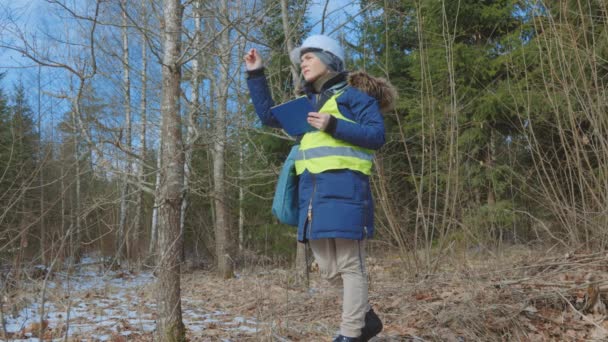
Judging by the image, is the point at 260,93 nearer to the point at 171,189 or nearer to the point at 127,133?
the point at 171,189

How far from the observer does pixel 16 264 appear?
10.4 ft

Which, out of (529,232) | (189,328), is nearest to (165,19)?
(189,328)

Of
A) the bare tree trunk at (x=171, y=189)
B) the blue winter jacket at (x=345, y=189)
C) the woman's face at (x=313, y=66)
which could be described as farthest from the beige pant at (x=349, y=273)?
the bare tree trunk at (x=171, y=189)

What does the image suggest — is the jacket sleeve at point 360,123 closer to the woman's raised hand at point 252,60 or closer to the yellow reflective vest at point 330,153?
the yellow reflective vest at point 330,153

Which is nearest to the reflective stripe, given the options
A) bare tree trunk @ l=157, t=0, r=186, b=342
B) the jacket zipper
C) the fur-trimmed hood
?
the jacket zipper

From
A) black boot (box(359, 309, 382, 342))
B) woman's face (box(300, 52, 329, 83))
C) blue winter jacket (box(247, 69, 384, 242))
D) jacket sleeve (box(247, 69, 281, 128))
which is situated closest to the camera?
blue winter jacket (box(247, 69, 384, 242))

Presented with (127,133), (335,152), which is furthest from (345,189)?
(127,133)

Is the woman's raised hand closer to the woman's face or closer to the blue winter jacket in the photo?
the woman's face

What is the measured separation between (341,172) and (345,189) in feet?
0.29

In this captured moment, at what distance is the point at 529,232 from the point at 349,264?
689cm

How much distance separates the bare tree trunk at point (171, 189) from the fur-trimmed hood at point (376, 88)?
1163 millimetres

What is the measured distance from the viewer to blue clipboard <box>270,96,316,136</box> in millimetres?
2346

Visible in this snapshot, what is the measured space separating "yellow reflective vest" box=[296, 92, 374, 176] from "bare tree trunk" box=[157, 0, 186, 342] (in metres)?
0.96

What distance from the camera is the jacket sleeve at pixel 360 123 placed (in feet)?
7.18
